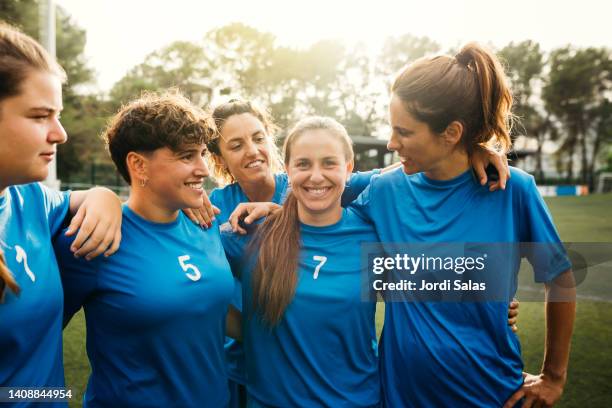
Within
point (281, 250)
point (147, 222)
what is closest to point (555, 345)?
point (281, 250)

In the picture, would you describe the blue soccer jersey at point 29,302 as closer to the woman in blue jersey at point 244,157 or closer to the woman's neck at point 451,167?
the woman in blue jersey at point 244,157

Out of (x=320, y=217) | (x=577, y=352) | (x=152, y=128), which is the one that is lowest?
(x=577, y=352)

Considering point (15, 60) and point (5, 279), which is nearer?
point (5, 279)

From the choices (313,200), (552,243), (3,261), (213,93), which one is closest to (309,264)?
(313,200)

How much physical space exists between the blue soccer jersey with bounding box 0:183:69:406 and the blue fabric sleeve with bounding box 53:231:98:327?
0.11 metres

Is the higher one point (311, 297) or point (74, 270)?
point (74, 270)

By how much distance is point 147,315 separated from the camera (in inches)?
78.7

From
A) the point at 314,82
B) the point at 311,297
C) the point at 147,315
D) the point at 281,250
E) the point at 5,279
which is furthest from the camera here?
the point at 314,82

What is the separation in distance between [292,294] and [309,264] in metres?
0.16

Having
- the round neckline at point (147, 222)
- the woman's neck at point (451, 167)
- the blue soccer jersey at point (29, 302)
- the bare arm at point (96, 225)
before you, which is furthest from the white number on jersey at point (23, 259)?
the woman's neck at point (451, 167)

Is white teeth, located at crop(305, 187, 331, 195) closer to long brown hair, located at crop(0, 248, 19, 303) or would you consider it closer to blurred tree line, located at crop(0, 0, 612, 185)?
long brown hair, located at crop(0, 248, 19, 303)

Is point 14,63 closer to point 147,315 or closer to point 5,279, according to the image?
point 5,279

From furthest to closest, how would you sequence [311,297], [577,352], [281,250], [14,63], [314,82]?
[314,82] < [577,352] < [281,250] < [311,297] < [14,63]

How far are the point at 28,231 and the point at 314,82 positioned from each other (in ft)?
139
